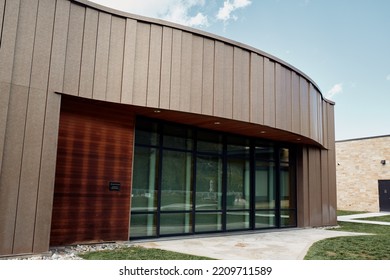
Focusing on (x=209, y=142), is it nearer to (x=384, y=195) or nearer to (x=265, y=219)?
(x=265, y=219)

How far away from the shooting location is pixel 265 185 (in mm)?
10672

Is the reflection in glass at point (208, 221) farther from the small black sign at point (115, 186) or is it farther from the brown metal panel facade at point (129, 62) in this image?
the brown metal panel facade at point (129, 62)

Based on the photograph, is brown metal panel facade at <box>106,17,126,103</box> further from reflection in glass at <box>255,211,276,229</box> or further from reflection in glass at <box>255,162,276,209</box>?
reflection in glass at <box>255,211,276,229</box>

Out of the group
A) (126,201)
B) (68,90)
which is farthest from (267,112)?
(68,90)

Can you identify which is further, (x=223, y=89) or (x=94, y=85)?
(x=223, y=89)

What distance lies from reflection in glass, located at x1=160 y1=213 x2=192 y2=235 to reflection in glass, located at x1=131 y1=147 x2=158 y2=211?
45 cm

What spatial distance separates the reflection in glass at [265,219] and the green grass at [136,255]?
15.1ft

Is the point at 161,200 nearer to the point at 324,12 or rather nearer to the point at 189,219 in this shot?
the point at 189,219

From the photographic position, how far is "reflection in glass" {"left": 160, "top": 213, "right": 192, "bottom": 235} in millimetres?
8109

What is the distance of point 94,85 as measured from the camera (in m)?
6.52

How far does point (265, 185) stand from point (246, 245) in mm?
3414

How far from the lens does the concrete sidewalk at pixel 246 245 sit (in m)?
6.45

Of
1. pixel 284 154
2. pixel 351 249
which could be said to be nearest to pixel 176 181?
pixel 351 249
